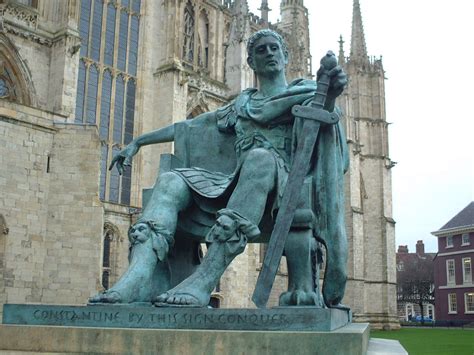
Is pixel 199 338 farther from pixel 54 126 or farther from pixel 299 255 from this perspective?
pixel 54 126

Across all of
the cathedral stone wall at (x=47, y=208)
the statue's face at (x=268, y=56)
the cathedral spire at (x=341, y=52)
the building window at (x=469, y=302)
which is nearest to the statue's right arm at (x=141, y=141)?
the statue's face at (x=268, y=56)

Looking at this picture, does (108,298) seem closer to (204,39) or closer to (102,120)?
(102,120)

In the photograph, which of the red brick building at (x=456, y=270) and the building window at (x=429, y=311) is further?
the building window at (x=429, y=311)

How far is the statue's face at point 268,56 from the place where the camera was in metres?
4.54

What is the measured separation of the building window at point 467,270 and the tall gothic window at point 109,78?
117ft

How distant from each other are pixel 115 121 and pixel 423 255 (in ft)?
228

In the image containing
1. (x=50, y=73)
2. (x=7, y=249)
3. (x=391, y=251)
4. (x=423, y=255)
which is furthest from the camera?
(x=423, y=255)

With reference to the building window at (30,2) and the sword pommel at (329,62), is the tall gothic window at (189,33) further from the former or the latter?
the sword pommel at (329,62)

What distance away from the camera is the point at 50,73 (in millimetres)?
23156

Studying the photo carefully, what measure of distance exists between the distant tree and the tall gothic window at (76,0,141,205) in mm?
56389

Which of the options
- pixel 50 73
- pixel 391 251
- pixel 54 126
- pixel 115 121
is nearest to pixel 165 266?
pixel 54 126

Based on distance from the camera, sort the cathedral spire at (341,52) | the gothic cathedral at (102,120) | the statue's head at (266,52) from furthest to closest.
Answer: the cathedral spire at (341,52) < the gothic cathedral at (102,120) < the statue's head at (266,52)

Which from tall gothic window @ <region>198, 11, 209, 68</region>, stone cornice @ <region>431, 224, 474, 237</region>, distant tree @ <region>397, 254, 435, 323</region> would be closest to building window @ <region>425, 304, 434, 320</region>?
distant tree @ <region>397, 254, 435, 323</region>

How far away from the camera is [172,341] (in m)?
2.93
